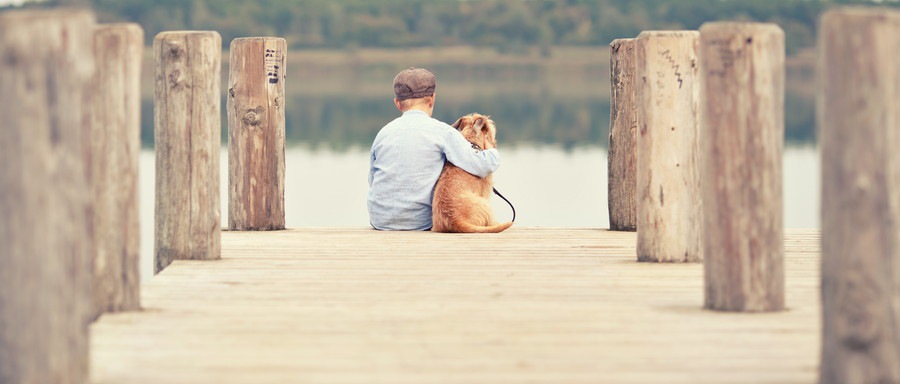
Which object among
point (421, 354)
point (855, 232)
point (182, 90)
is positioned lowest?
point (421, 354)

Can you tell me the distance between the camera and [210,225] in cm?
623

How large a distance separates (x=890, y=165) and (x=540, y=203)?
1648cm

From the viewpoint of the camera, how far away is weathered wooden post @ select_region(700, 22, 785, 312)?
15.3 ft

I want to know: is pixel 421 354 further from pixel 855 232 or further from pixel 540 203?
pixel 540 203

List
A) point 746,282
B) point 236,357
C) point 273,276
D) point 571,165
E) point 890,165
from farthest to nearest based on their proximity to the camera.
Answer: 1. point 571,165
2. point 273,276
3. point 746,282
4. point 236,357
5. point 890,165

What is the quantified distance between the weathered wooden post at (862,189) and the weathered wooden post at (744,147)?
44.3 inches


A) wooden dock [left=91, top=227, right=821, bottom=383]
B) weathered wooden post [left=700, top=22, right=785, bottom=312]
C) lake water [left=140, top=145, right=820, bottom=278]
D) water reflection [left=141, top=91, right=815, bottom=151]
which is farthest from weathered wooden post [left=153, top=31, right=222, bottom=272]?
water reflection [left=141, top=91, right=815, bottom=151]

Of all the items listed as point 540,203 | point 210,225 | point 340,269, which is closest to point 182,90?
point 210,225

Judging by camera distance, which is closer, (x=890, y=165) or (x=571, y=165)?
(x=890, y=165)

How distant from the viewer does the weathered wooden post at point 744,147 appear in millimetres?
4672

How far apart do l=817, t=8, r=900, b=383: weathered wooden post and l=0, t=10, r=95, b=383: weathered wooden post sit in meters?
1.93

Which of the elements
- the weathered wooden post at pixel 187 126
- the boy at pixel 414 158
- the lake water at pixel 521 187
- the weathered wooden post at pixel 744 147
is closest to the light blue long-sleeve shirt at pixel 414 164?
the boy at pixel 414 158

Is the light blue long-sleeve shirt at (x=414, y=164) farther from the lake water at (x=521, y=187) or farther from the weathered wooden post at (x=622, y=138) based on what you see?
the lake water at (x=521, y=187)

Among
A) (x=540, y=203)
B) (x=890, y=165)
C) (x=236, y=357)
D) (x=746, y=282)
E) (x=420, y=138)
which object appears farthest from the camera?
(x=540, y=203)
